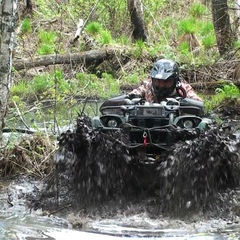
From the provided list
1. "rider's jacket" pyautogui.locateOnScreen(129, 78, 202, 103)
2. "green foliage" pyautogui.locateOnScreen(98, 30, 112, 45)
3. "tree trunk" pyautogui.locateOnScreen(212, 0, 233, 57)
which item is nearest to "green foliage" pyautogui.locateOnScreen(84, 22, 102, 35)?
"green foliage" pyautogui.locateOnScreen(98, 30, 112, 45)

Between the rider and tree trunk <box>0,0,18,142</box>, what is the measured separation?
1.57 meters

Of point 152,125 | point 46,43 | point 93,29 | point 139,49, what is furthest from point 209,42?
point 152,125

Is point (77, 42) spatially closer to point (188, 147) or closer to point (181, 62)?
point (181, 62)

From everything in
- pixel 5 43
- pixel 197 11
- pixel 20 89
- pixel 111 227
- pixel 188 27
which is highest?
pixel 197 11

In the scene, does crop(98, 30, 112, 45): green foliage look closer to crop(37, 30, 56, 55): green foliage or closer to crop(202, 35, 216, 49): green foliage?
crop(37, 30, 56, 55): green foliage

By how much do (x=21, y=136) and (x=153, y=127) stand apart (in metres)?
2.31

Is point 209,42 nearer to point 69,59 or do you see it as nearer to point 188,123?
point 69,59

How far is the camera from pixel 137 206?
6594 millimetres

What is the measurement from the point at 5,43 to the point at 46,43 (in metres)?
8.72

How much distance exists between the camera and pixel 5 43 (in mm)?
7734

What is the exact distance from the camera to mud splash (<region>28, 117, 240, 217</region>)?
648 cm

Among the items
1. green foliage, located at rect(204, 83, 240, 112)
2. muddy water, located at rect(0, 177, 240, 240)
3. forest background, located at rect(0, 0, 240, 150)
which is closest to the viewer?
muddy water, located at rect(0, 177, 240, 240)

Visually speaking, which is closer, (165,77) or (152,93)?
(165,77)

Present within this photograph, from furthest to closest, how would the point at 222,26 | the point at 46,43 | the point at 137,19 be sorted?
the point at 137,19 < the point at 46,43 < the point at 222,26
